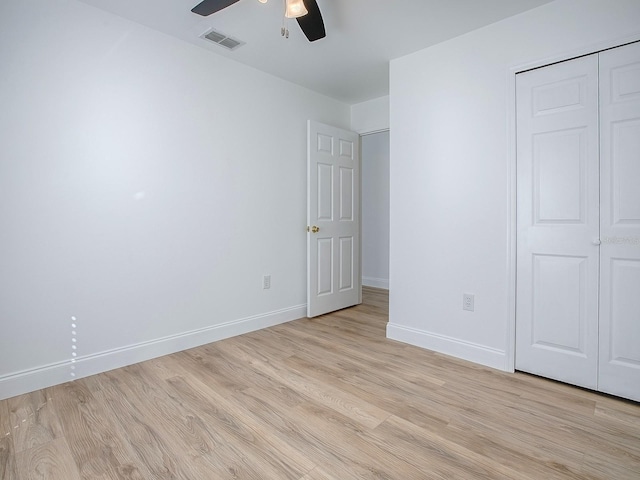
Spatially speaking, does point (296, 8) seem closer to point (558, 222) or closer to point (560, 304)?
point (558, 222)

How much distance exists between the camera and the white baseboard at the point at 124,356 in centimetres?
203

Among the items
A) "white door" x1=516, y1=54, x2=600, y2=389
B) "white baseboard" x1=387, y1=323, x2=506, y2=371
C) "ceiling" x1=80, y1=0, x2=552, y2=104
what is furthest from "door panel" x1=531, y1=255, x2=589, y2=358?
"ceiling" x1=80, y1=0, x2=552, y2=104

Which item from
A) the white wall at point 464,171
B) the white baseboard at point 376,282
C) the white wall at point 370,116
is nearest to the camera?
the white wall at point 464,171

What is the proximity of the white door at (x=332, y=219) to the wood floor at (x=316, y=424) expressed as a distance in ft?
4.12

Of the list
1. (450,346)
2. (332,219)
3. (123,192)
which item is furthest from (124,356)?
(450,346)

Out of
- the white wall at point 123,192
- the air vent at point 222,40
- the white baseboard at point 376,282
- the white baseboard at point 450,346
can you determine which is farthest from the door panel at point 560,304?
the white baseboard at point 376,282

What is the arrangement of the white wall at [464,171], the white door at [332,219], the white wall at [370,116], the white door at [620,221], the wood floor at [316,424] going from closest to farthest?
the wood floor at [316,424], the white door at [620,221], the white wall at [464,171], the white door at [332,219], the white wall at [370,116]

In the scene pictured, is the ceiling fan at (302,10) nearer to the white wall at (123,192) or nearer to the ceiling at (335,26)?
the ceiling at (335,26)

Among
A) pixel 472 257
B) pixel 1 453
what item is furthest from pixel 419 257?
pixel 1 453

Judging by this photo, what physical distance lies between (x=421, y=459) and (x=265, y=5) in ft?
9.01

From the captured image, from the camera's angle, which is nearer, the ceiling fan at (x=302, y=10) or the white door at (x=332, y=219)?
the ceiling fan at (x=302, y=10)

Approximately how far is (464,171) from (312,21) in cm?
153

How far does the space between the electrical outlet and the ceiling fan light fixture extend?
2185 millimetres

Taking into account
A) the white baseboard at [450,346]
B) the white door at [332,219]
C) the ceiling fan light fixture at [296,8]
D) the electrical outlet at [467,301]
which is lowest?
the white baseboard at [450,346]
